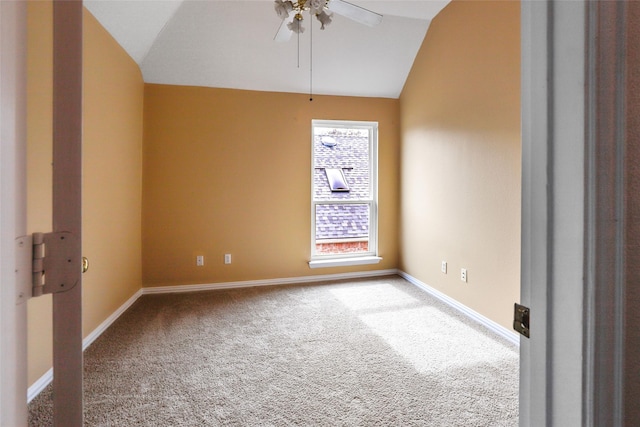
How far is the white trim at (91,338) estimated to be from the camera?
180 cm

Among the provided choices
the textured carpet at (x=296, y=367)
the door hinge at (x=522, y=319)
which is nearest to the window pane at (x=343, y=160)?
the textured carpet at (x=296, y=367)

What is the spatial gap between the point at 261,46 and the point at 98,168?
6.32ft

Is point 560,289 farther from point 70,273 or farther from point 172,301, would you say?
point 172,301

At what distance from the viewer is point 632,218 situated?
0.50 meters

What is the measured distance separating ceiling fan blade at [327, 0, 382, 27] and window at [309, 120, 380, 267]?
69.3 inches

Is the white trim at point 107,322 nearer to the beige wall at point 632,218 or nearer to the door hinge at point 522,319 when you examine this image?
the door hinge at point 522,319

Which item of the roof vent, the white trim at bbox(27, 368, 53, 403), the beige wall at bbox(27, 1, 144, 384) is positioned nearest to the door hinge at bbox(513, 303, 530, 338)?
the beige wall at bbox(27, 1, 144, 384)

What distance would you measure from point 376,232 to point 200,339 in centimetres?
251

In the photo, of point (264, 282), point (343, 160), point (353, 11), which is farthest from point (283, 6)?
point (264, 282)

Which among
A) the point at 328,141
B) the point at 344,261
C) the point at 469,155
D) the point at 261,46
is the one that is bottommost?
the point at 344,261

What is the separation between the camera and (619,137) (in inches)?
Answer: 19.1

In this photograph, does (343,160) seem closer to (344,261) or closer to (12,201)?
(344,261)

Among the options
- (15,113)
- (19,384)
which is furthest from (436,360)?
(15,113)

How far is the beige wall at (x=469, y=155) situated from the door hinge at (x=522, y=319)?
6.81ft
